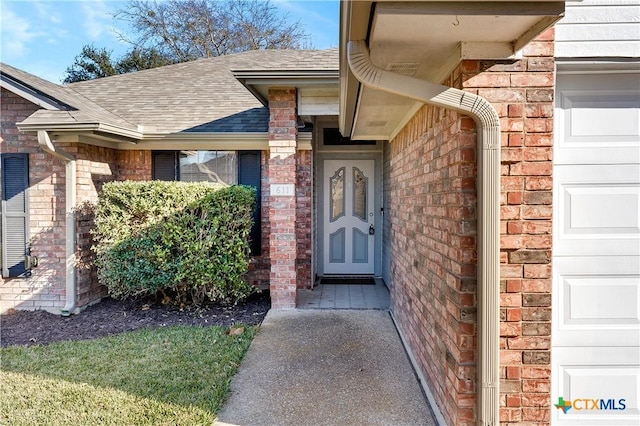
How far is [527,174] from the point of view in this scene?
2143 mm

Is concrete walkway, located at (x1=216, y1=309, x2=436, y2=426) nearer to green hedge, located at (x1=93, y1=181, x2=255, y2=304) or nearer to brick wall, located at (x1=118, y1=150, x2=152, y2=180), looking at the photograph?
green hedge, located at (x1=93, y1=181, x2=255, y2=304)

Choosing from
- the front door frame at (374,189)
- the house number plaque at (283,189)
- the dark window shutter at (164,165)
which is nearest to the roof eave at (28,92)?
the dark window shutter at (164,165)

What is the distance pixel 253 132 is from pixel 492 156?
4.47m

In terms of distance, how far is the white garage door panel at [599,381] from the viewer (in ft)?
7.38

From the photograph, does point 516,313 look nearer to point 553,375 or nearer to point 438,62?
point 553,375

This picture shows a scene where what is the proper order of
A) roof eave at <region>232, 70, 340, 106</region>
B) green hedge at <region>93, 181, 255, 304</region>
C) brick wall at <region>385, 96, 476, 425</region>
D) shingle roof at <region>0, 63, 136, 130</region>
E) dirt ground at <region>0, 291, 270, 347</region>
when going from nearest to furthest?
brick wall at <region>385, 96, 476, 425</region>
dirt ground at <region>0, 291, 270, 347</region>
roof eave at <region>232, 70, 340, 106</region>
shingle roof at <region>0, 63, 136, 130</region>
green hedge at <region>93, 181, 255, 304</region>

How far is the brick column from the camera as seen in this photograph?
5.26 metres

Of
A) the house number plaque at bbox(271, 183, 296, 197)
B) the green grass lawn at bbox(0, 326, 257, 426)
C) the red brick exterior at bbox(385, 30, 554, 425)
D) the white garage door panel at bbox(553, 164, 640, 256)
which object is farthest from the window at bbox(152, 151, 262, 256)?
the white garage door panel at bbox(553, 164, 640, 256)

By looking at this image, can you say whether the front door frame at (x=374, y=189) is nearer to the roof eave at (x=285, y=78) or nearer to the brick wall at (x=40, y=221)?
the roof eave at (x=285, y=78)

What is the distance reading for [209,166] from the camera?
632cm

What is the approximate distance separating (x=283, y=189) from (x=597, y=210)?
146 inches

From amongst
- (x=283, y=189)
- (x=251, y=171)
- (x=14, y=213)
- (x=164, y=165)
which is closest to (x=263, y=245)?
(x=251, y=171)

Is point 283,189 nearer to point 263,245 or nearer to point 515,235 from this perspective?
point 263,245

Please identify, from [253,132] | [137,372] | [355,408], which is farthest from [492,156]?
[253,132]
